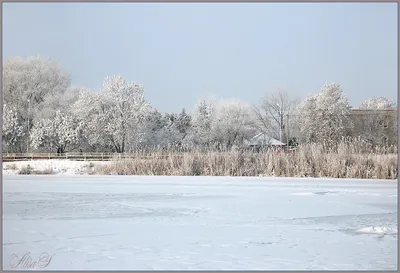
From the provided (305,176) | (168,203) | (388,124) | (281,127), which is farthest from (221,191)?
(281,127)

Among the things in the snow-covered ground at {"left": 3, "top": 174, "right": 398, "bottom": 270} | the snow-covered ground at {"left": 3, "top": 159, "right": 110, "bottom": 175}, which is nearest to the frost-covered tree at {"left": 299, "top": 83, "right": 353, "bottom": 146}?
the snow-covered ground at {"left": 3, "top": 159, "right": 110, "bottom": 175}

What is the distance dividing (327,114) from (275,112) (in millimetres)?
7621

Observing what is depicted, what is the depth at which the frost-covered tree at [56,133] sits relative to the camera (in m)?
28.6

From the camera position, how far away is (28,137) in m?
29.4

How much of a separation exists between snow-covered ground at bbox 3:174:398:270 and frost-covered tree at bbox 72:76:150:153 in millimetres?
22779

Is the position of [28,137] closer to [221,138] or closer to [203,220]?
[221,138]

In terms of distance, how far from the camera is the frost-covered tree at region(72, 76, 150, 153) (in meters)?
29.7

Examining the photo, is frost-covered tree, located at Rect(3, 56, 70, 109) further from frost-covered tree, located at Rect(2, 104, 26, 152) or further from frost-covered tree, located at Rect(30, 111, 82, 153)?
frost-covered tree, located at Rect(30, 111, 82, 153)

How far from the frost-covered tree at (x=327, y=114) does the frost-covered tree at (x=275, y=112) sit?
17.9 ft

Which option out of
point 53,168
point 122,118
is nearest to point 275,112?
point 122,118

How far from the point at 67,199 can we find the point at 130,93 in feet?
82.9

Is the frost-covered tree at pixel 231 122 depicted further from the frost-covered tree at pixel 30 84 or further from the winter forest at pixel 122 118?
the frost-covered tree at pixel 30 84

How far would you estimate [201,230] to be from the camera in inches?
160
